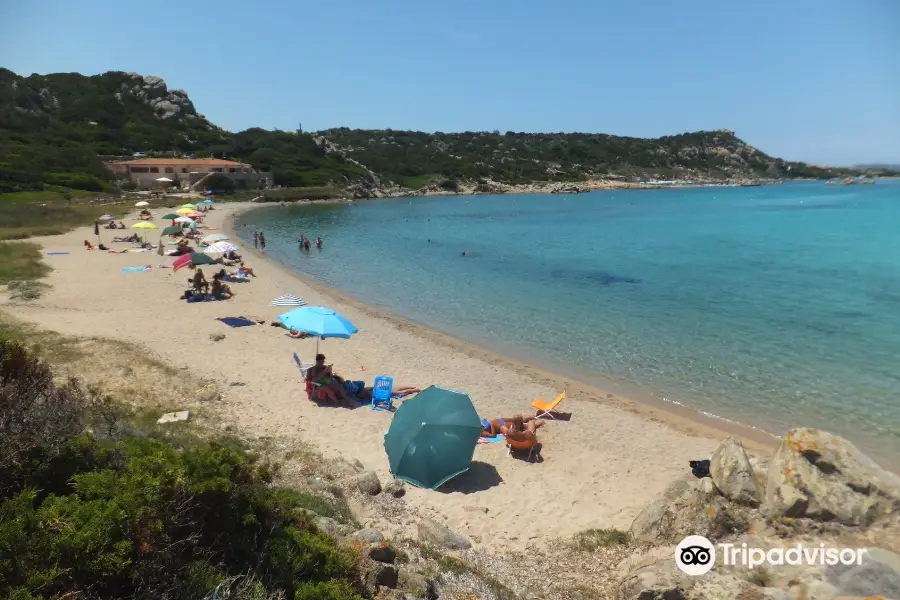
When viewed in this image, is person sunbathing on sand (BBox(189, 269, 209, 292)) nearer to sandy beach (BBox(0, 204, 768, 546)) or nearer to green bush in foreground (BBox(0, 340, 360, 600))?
sandy beach (BBox(0, 204, 768, 546))

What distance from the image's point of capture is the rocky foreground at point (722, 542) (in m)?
4.67

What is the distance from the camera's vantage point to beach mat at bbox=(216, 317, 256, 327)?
1673 centimetres

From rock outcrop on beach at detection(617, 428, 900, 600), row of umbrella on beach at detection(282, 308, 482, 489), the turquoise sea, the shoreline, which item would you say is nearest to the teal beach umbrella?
row of umbrella on beach at detection(282, 308, 482, 489)

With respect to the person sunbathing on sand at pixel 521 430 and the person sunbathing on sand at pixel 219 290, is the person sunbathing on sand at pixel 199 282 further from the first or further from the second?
the person sunbathing on sand at pixel 521 430

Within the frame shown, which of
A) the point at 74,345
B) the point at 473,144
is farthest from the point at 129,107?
the point at 74,345

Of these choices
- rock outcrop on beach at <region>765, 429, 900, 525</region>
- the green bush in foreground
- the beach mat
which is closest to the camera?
the green bush in foreground

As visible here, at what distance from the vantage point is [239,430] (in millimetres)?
9398

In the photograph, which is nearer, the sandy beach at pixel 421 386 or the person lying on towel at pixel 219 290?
the sandy beach at pixel 421 386

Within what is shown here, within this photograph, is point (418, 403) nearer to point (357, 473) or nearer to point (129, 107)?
point (357, 473)

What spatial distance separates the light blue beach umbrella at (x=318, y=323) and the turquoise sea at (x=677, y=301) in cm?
677

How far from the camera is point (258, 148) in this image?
97562 millimetres

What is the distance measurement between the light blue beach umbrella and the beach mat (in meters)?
5.49

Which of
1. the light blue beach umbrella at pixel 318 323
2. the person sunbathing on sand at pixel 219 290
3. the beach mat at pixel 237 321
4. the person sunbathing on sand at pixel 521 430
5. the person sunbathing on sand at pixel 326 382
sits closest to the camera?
the person sunbathing on sand at pixel 521 430

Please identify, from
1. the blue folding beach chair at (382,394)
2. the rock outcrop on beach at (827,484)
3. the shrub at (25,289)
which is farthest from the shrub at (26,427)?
the shrub at (25,289)
